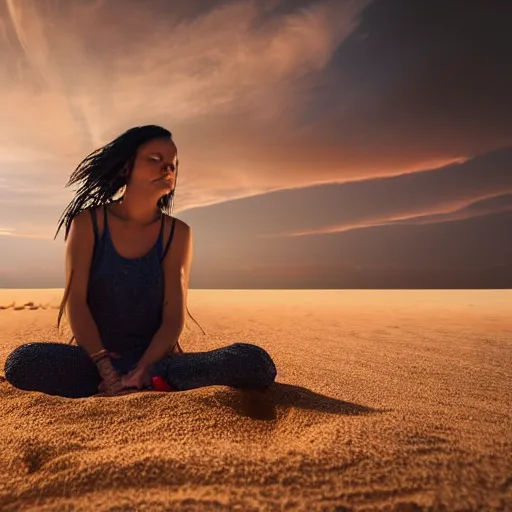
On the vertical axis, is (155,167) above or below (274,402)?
above

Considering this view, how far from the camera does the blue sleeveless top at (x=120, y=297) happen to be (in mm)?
2727

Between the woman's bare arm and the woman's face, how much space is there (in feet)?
1.21

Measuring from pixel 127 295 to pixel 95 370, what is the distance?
447 mm

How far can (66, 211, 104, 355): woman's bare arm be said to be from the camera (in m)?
2.56

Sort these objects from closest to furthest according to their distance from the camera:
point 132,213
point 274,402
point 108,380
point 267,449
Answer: point 267,449, point 274,402, point 108,380, point 132,213

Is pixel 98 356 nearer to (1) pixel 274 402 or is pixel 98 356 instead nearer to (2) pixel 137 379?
(2) pixel 137 379

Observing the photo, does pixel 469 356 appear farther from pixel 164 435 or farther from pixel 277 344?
pixel 164 435

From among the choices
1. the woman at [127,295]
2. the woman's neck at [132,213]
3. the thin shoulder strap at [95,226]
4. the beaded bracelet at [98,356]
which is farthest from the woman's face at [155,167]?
the beaded bracelet at [98,356]

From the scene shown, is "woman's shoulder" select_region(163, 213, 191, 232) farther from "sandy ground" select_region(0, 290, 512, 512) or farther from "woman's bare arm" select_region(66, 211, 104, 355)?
"sandy ground" select_region(0, 290, 512, 512)

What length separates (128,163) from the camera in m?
2.92

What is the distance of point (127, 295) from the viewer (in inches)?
108

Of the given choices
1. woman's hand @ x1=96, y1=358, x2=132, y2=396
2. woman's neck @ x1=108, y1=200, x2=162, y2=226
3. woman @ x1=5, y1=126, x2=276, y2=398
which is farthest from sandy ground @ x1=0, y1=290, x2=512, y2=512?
woman's neck @ x1=108, y1=200, x2=162, y2=226

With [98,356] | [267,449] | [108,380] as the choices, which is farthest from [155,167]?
[267,449]

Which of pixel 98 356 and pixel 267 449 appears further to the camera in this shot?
pixel 98 356
